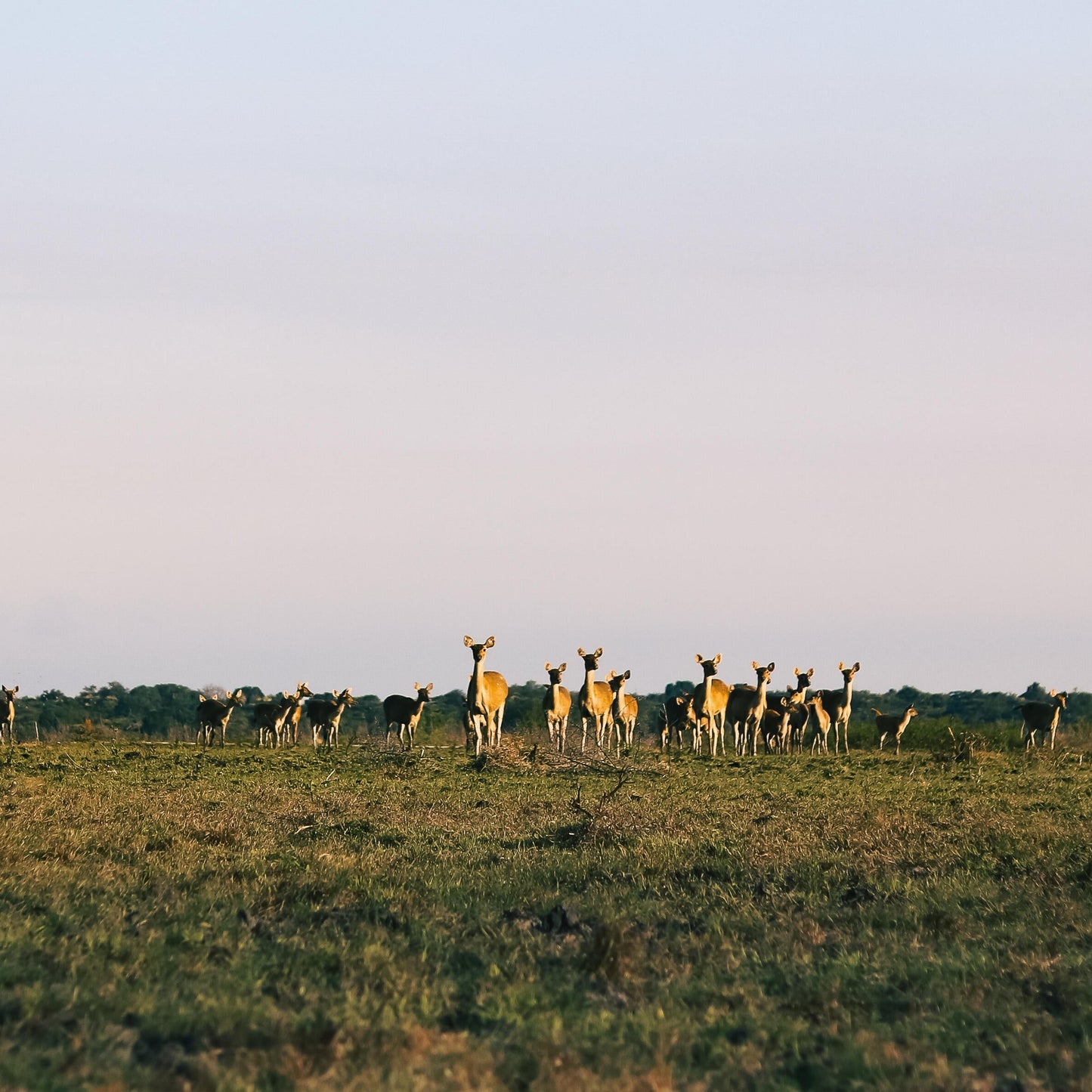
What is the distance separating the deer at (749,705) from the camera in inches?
1645

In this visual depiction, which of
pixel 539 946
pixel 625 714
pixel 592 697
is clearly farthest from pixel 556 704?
pixel 539 946

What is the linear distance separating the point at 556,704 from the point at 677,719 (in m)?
7.68

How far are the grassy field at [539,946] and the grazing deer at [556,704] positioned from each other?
635 inches

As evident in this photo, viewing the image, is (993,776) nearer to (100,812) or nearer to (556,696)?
(556,696)

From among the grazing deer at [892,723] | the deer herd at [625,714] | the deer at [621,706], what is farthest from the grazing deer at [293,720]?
the grazing deer at [892,723]

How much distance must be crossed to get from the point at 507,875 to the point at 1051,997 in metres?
6.04

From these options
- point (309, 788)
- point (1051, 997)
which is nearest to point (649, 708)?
point (309, 788)

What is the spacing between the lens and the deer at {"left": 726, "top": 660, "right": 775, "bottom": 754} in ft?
137

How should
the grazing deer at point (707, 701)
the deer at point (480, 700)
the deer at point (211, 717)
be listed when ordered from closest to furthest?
the deer at point (480, 700), the grazing deer at point (707, 701), the deer at point (211, 717)

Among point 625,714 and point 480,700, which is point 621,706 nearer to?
point 625,714

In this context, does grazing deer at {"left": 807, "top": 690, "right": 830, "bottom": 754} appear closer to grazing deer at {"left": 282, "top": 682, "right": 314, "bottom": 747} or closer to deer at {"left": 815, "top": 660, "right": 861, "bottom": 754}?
deer at {"left": 815, "top": 660, "right": 861, "bottom": 754}

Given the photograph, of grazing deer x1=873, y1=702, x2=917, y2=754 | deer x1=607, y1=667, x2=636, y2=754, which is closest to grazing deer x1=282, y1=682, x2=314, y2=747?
deer x1=607, y1=667, x2=636, y2=754

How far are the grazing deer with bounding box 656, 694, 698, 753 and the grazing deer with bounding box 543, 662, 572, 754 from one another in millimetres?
5259

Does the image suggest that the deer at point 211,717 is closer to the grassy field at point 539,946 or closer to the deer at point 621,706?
the deer at point 621,706
